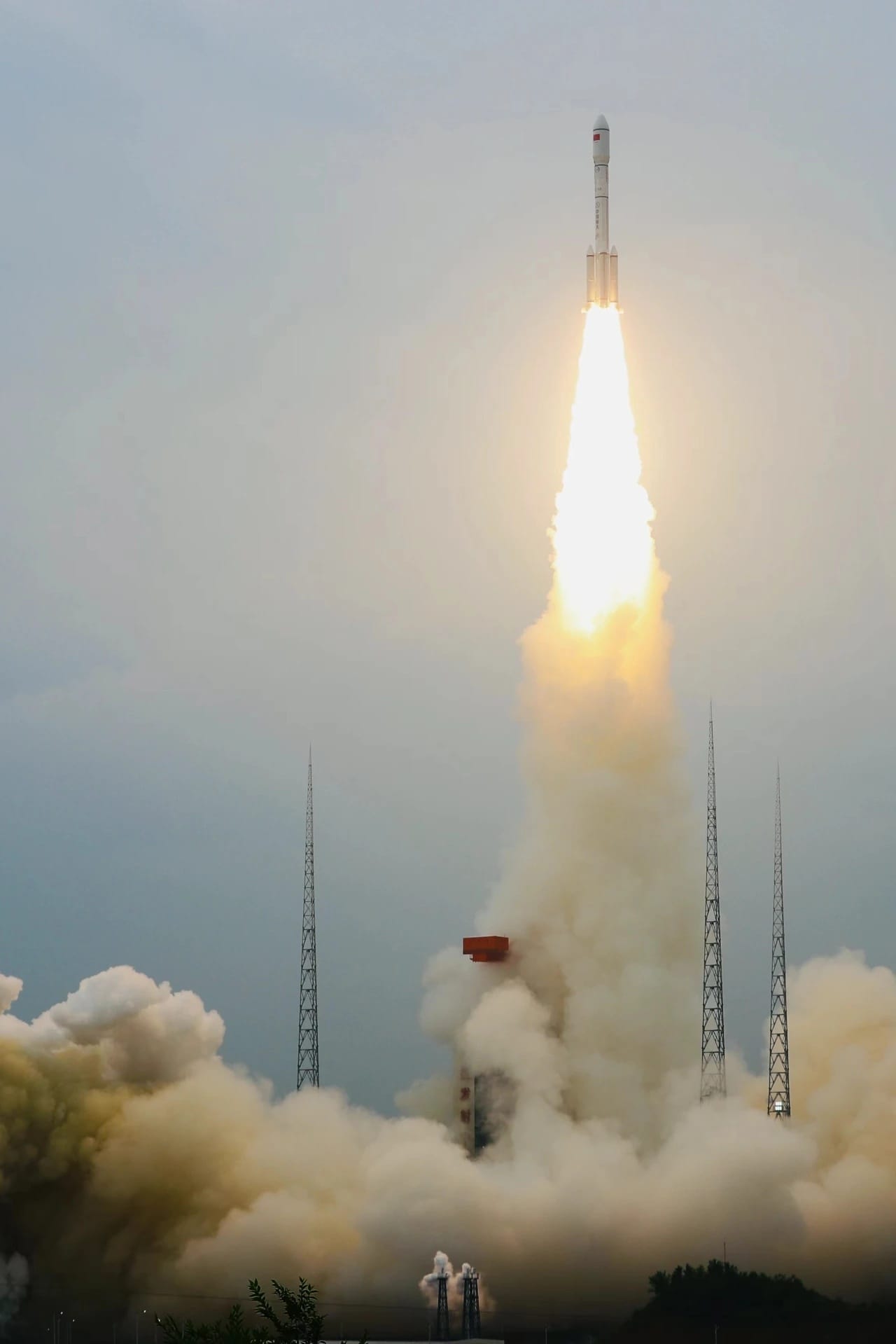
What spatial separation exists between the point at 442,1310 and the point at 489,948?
11069 millimetres

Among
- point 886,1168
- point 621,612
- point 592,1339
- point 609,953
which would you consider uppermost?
point 621,612

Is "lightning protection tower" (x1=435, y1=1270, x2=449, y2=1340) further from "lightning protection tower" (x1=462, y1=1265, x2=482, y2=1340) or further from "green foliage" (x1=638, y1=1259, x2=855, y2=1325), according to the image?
"green foliage" (x1=638, y1=1259, x2=855, y2=1325)

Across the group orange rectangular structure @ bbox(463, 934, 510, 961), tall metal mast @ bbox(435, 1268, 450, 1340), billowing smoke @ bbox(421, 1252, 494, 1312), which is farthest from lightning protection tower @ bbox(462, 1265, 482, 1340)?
orange rectangular structure @ bbox(463, 934, 510, 961)

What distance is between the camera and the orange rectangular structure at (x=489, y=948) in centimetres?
6606

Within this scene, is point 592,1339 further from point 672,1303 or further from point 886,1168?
point 886,1168

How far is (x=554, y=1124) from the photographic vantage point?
63.2m

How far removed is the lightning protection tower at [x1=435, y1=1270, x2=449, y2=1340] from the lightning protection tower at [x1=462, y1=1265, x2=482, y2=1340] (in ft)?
1.41

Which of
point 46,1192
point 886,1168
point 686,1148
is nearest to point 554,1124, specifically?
point 686,1148

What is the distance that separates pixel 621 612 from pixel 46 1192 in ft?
64.7

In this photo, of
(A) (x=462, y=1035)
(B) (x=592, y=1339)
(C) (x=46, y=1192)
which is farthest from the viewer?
(A) (x=462, y=1035)

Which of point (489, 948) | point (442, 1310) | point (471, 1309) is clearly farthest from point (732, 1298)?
point (489, 948)

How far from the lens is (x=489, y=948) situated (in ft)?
217

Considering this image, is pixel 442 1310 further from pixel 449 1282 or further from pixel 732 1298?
pixel 732 1298

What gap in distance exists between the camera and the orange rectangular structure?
217ft
